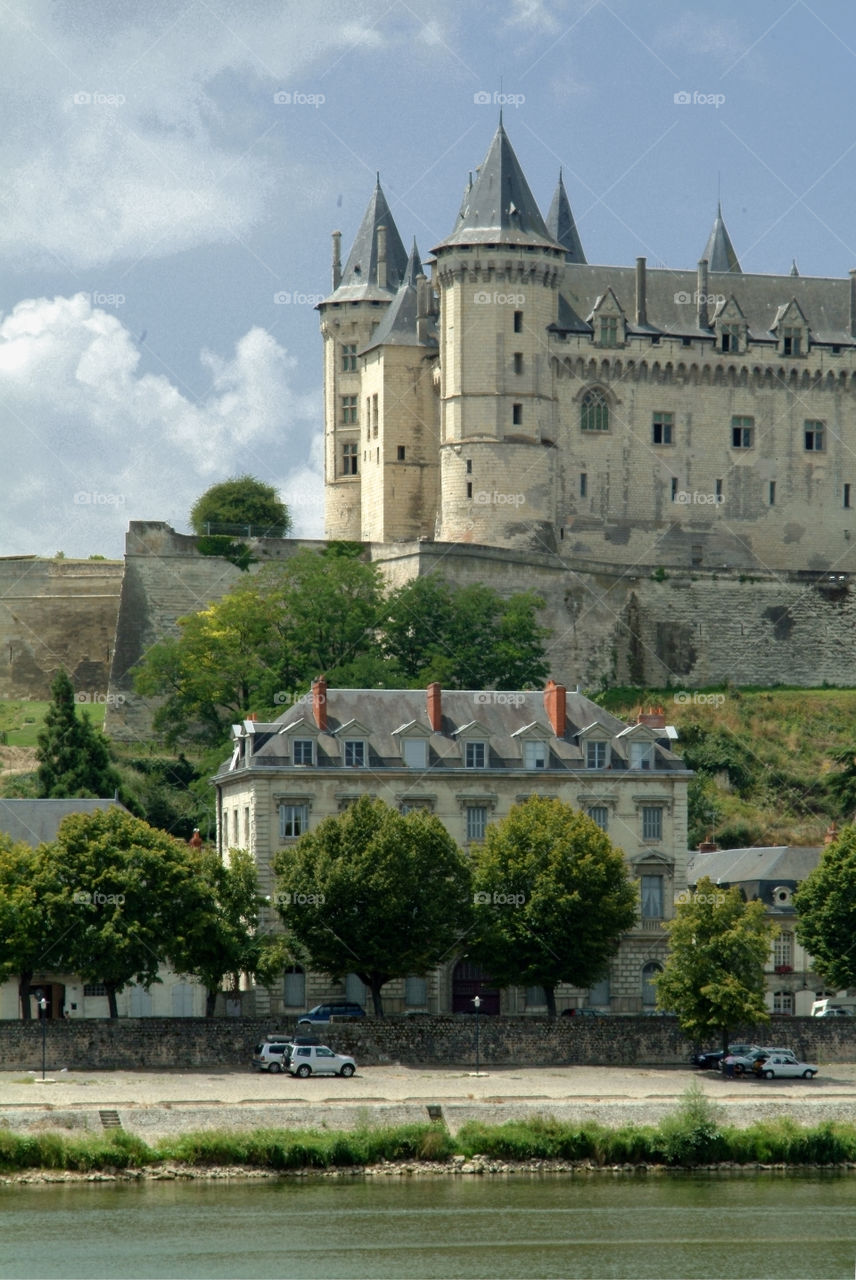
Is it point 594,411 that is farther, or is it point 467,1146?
point 594,411

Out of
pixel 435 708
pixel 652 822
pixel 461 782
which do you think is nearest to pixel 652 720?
pixel 652 822

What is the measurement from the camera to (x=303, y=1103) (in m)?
45.7

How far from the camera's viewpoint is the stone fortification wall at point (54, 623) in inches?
3600

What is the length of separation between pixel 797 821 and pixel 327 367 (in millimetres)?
29184

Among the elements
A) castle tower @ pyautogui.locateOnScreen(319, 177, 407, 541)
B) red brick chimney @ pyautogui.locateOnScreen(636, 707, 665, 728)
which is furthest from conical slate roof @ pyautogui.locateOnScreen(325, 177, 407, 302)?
red brick chimney @ pyautogui.locateOnScreen(636, 707, 665, 728)

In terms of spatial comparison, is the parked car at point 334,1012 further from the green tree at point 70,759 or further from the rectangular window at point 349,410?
the rectangular window at point 349,410

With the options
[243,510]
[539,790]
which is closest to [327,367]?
[243,510]

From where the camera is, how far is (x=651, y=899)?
5772 cm

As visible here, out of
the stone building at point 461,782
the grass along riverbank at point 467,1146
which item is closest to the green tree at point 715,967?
the stone building at point 461,782

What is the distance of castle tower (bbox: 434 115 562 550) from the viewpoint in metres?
86.5

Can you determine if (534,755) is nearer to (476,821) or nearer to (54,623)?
(476,821)

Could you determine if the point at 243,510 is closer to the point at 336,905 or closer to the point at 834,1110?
the point at 336,905

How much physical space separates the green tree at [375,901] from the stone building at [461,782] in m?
1.77

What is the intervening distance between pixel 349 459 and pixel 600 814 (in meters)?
38.3
